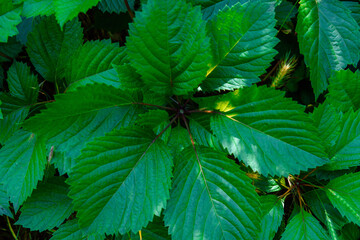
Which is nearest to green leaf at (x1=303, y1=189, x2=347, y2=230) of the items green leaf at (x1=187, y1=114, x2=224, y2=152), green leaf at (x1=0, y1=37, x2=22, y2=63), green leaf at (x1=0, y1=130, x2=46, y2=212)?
green leaf at (x1=187, y1=114, x2=224, y2=152)

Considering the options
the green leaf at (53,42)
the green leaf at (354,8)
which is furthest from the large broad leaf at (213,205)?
the green leaf at (354,8)

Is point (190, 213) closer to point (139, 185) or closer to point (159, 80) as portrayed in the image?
point (139, 185)

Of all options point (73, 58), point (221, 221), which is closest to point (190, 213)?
point (221, 221)

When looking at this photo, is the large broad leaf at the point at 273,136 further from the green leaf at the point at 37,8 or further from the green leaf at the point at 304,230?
the green leaf at the point at 37,8

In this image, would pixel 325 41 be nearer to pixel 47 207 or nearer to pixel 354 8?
pixel 354 8

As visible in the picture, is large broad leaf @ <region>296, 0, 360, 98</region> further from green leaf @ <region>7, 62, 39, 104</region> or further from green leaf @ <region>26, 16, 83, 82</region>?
green leaf @ <region>7, 62, 39, 104</region>

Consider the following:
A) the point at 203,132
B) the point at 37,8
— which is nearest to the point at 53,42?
the point at 37,8
